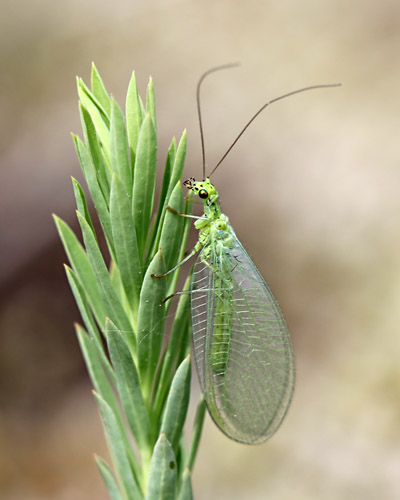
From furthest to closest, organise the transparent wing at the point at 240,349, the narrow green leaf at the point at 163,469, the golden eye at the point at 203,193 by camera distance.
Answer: the golden eye at the point at 203,193
the transparent wing at the point at 240,349
the narrow green leaf at the point at 163,469

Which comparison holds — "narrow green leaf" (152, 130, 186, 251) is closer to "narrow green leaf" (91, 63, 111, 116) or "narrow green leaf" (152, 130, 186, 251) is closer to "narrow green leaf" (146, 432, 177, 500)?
"narrow green leaf" (91, 63, 111, 116)

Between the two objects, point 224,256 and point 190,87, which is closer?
point 224,256

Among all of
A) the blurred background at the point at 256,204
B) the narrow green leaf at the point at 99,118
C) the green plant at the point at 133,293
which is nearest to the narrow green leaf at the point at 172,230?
the green plant at the point at 133,293

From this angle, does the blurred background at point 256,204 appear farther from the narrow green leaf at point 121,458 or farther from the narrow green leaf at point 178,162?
the narrow green leaf at point 178,162

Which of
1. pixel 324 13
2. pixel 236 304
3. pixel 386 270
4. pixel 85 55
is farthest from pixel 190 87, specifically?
pixel 236 304

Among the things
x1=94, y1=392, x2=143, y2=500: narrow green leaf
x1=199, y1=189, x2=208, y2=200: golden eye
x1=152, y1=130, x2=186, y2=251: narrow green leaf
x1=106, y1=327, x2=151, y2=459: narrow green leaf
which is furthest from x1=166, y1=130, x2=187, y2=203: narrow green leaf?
x1=199, y1=189, x2=208, y2=200: golden eye

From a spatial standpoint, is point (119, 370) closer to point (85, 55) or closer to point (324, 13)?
point (85, 55)
